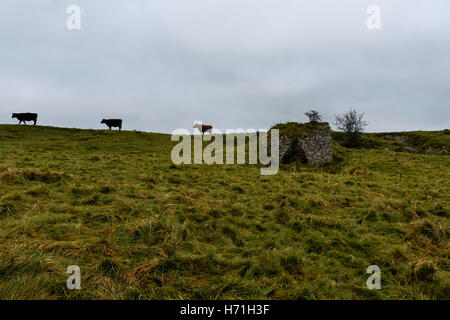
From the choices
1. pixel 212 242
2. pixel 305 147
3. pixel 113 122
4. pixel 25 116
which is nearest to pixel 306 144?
pixel 305 147

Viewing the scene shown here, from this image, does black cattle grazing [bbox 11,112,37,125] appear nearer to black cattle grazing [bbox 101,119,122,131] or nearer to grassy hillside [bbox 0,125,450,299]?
black cattle grazing [bbox 101,119,122,131]

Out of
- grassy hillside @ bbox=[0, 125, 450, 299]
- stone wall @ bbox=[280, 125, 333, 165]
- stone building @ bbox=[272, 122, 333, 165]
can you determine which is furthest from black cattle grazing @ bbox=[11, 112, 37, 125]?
stone wall @ bbox=[280, 125, 333, 165]

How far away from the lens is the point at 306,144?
1722cm

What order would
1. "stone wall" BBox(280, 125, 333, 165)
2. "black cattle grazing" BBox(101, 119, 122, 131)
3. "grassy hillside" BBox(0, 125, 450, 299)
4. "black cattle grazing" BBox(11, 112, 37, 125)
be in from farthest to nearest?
"black cattle grazing" BBox(101, 119, 122, 131), "black cattle grazing" BBox(11, 112, 37, 125), "stone wall" BBox(280, 125, 333, 165), "grassy hillside" BBox(0, 125, 450, 299)

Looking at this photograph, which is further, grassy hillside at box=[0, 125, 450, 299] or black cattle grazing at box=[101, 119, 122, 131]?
black cattle grazing at box=[101, 119, 122, 131]

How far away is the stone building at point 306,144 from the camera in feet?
55.9

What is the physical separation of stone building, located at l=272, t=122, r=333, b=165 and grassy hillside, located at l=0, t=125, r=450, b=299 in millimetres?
7956

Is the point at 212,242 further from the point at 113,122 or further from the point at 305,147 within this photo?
the point at 113,122

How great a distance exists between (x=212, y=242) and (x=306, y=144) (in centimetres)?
1401

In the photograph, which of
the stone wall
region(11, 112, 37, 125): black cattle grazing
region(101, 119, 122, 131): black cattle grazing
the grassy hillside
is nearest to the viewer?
the grassy hillside

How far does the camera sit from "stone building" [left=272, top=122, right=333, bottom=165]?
17.0 m
